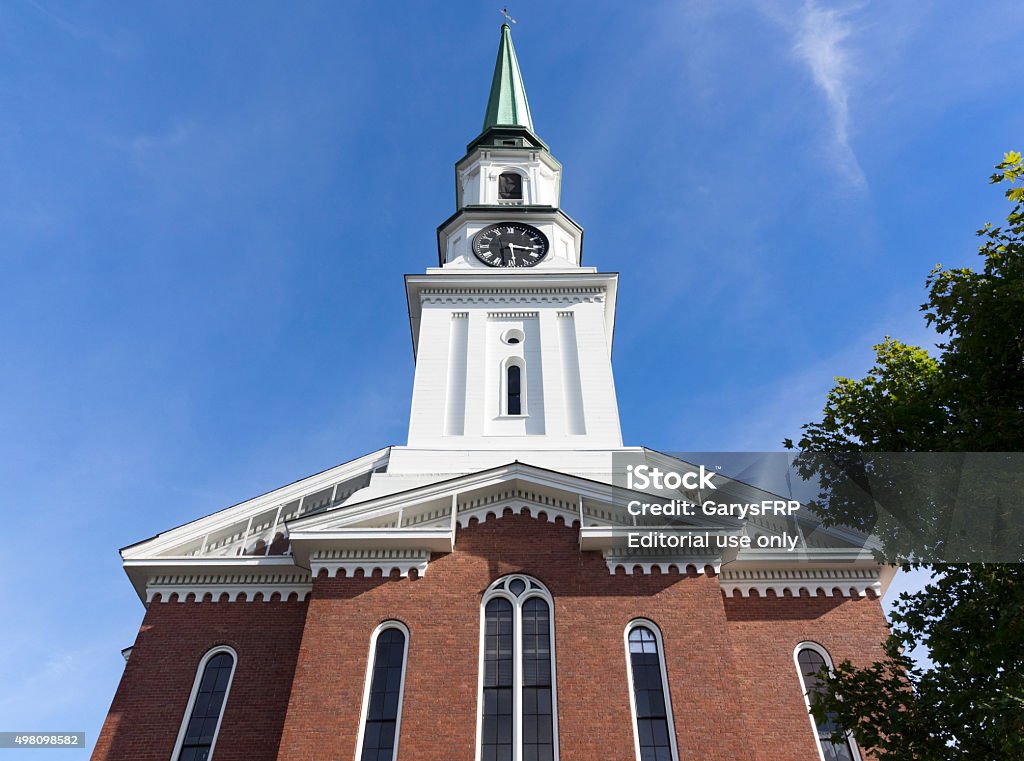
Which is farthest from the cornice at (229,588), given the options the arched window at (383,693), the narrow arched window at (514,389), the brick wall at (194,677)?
the narrow arched window at (514,389)

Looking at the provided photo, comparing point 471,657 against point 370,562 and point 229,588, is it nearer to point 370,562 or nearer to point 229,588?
point 370,562

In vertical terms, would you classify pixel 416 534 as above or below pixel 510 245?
below

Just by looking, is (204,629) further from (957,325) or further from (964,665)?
(957,325)

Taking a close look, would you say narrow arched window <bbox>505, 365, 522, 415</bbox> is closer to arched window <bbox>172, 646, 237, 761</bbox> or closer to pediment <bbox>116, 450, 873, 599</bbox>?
pediment <bbox>116, 450, 873, 599</bbox>

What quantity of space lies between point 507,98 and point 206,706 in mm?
29547

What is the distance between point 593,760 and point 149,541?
34.6ft

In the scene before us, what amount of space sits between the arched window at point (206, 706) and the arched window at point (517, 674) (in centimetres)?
542

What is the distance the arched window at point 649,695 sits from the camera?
14641 mm

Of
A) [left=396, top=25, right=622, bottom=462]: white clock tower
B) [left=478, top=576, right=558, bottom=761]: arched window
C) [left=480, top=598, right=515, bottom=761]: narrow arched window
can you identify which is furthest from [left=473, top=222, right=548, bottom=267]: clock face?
[left=480, top=598, right=515, bottom=761]: narrow arched window

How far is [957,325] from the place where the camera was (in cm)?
1182

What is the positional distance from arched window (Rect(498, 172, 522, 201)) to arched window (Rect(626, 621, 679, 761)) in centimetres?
1917

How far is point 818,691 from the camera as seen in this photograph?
15164mm

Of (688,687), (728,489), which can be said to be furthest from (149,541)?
(728,489)

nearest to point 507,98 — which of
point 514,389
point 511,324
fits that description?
point 511,324
